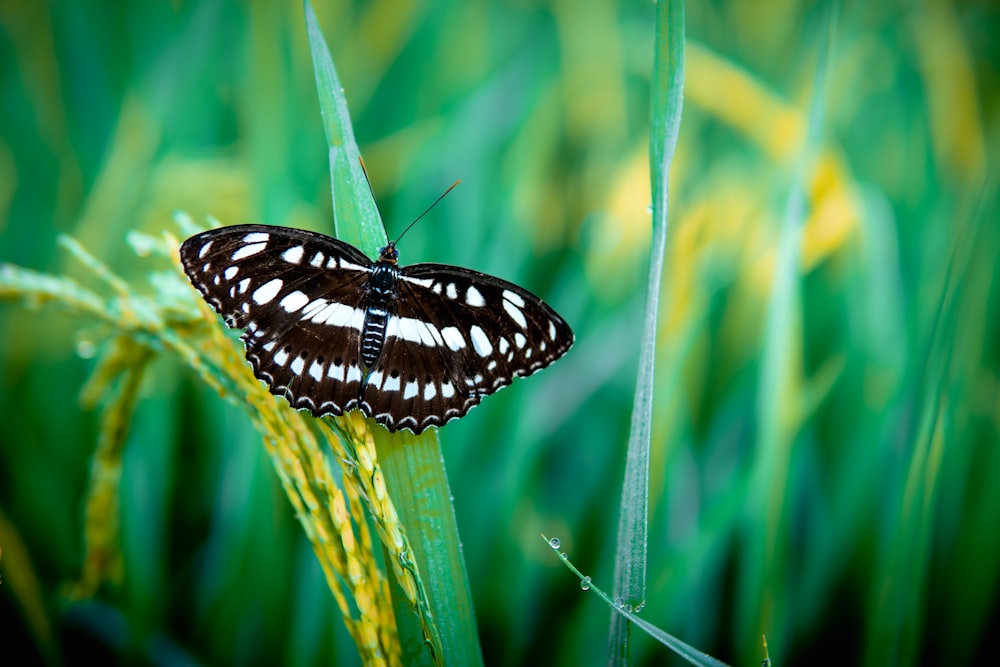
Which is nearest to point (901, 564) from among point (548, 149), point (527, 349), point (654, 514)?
point (654, 514)

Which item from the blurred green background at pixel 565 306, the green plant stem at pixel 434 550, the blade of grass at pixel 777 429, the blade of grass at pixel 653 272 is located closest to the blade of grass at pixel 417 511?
the green plant stem at pixel 434 550

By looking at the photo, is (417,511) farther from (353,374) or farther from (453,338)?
(453,338)

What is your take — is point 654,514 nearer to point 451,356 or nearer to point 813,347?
point 451,356

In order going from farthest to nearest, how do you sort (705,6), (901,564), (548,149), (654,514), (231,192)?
(705,6) < (548,149) < (231,192) < (654,514) < (901,564)

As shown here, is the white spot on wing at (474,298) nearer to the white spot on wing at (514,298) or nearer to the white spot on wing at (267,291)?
the white spot on wing at (514,298)

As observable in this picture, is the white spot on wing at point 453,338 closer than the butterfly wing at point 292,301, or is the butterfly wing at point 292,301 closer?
the butterfly wing at point 292,301

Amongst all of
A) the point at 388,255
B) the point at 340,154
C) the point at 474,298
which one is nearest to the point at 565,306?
the point at 474,298

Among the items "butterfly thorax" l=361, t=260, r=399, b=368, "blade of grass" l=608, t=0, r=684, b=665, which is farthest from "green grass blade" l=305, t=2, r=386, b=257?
"blade of grass" l=608, t=0, r=684, b=665

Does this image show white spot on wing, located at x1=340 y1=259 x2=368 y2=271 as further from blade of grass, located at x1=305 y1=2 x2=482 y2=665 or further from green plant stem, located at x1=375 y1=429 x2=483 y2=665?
green plant stem, located at x1=375 y1=429 x2=483 y2=665
